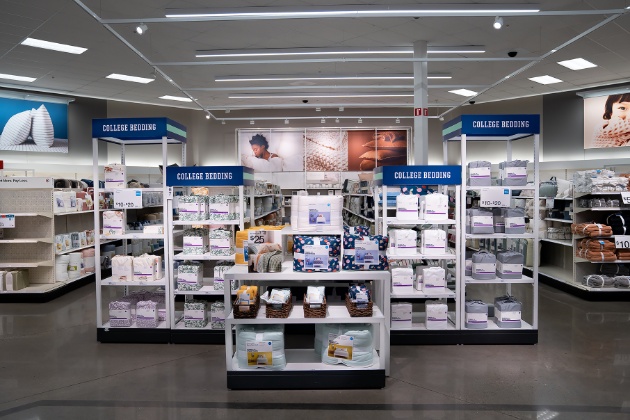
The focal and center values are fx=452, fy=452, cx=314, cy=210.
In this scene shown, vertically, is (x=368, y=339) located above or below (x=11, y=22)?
below

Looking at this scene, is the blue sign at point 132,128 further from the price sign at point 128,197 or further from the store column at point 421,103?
the store column at point 421,103

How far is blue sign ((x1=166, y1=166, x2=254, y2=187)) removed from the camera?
17.6 feet

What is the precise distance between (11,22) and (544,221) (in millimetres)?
10223

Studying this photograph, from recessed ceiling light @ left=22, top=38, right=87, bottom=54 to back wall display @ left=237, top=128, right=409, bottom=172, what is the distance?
744 cm

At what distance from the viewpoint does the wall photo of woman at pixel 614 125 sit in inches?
428

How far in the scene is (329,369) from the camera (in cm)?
405

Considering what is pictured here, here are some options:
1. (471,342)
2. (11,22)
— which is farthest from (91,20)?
(471,342)

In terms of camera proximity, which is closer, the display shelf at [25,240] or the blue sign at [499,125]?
the blue sign at [499,125]

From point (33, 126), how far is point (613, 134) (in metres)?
14.7

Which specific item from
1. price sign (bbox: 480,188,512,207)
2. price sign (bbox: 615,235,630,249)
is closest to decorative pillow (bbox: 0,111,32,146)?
price sign (bbox: 480,188,512,207)

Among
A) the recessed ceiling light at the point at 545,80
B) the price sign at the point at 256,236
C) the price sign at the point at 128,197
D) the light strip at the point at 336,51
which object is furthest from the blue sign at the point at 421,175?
the recessed ceiling light at the point at 545,80

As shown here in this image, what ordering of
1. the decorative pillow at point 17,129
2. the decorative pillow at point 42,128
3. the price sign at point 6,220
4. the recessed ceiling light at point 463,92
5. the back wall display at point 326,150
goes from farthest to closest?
the back wall display at point 326,150, the recessed ceiling light at point 463,92, the decorative pillow at point 42,128, the decorative pillow at point 17,129, the price sign at point 6,220

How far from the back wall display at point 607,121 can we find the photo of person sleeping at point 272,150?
848 centimetres

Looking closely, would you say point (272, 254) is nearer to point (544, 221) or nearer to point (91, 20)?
point (91, 20)
